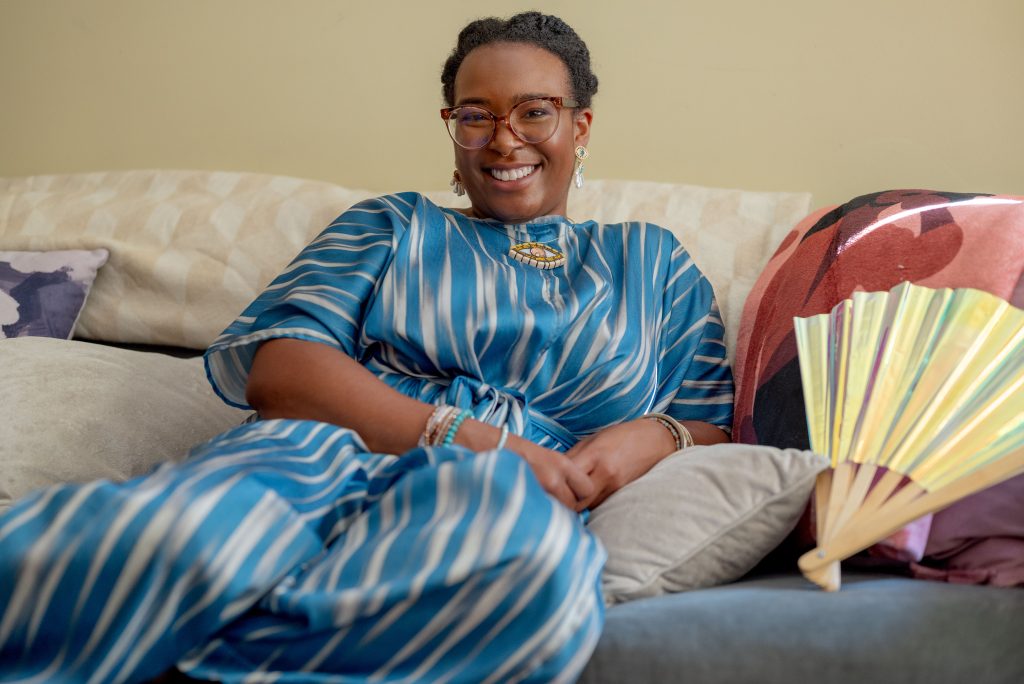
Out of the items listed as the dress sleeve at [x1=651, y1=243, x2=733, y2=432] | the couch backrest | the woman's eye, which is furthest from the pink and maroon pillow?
the woman's eye

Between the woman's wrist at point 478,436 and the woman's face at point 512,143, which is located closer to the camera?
the woman's wrist at point 478,436

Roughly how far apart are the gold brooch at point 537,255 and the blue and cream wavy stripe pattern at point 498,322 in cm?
1

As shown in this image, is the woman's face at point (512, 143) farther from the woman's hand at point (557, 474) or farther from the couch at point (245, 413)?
the woman's hand at point (557, 474)

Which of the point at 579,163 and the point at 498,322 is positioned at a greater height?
the point at 579,163

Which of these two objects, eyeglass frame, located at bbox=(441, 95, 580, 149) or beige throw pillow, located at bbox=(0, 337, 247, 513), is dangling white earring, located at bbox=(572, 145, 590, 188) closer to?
eyeglass frame, located at bbox=(441, 95, 580, 149)

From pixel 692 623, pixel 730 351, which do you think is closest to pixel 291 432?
pixel 692 623

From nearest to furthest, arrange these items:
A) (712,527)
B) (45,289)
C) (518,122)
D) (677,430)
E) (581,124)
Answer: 1. (712,527)
2. (677,430)
3. (518,122)
4. (581,124)
5. (45,289)

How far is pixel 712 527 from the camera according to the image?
1.18m

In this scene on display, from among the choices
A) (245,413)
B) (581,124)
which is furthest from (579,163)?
(245,413)

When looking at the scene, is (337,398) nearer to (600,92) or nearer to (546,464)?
(546,464)

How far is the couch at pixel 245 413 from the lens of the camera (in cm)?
103

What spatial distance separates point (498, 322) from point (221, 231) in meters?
0.83

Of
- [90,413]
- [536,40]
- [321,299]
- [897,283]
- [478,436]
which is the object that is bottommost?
[90,413]

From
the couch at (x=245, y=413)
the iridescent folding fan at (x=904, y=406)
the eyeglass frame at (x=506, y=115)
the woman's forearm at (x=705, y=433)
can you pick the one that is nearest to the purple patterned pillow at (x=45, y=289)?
the couch at (x=245, y=413)
